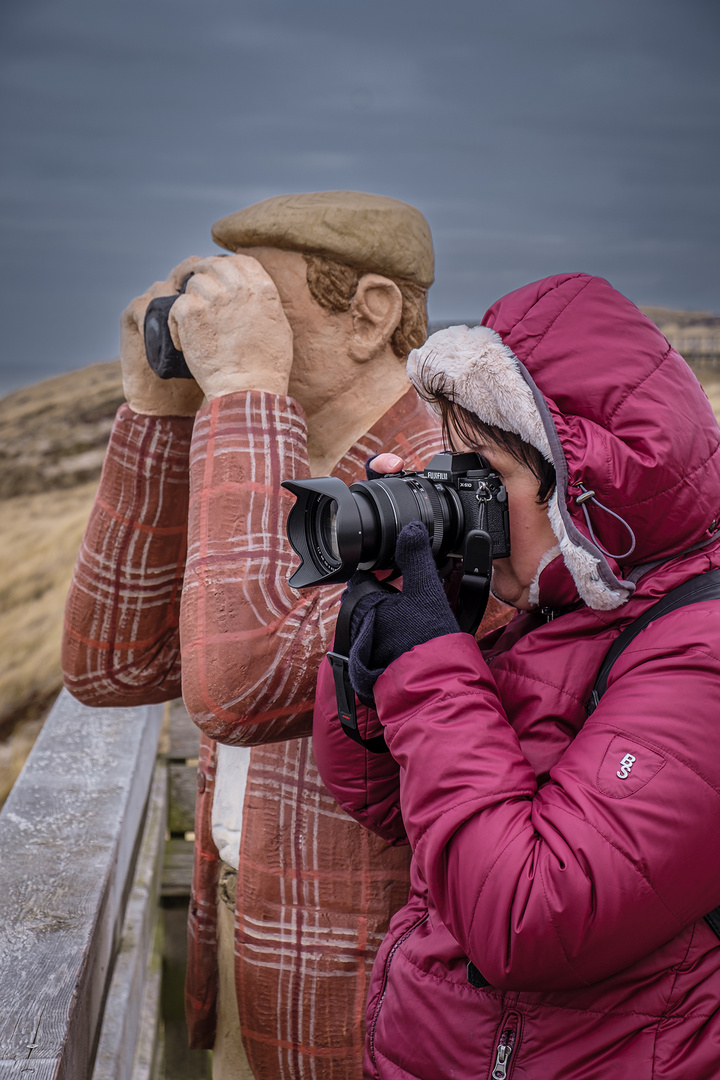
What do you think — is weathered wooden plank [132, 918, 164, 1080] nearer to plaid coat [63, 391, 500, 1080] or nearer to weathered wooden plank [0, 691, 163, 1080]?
weathered wooden plank [0, 691, 163, 1080]

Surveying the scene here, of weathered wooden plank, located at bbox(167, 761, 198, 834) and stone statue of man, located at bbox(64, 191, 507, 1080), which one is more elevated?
stone statue of man, located at bbox(64, 191, 507, 1080)

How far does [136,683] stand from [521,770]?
1.07 metres

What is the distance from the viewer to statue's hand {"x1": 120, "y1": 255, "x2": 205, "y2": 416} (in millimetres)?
1646

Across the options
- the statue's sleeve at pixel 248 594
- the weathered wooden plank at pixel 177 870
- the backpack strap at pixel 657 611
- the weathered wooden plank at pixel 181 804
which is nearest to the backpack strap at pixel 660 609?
the backpack strap at pixel 657 611

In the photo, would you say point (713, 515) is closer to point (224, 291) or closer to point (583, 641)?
point (583, 641)

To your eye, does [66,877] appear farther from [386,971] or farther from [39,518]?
[39,518]

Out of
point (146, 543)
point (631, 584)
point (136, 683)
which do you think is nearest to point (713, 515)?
point (631, 584)

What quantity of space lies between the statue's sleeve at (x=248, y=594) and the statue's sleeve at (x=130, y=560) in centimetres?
31

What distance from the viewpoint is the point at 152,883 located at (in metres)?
2.70

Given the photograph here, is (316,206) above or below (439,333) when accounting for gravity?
above

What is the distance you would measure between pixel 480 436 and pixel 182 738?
2601mm

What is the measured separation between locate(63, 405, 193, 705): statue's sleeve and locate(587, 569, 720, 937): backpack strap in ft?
3.18

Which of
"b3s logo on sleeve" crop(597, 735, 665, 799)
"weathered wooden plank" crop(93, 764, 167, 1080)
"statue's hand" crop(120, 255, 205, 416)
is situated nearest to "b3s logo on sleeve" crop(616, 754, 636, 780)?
"b3s logo on sleeve" crop(597, 735, 665, 799)

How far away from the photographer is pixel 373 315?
155 centimetres
